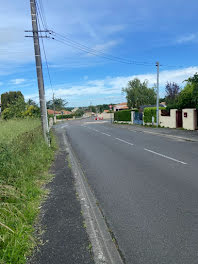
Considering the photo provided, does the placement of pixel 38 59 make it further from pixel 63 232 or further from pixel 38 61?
pixel 63 232

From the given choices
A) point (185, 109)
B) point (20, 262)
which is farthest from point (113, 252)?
point (185, 109)

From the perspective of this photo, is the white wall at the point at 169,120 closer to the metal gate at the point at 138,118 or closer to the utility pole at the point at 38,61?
the metal gate at the point at 138,118

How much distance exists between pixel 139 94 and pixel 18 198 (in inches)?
2136

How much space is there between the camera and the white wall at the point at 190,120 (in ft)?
63.2

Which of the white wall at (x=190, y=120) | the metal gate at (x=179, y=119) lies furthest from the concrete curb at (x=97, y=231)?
the metal gate at (x=179, y=119)

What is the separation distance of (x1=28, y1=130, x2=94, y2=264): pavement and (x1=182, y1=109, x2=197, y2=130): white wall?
55.0 ft

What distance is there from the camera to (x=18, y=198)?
3914 millimetres

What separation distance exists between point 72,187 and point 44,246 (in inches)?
101

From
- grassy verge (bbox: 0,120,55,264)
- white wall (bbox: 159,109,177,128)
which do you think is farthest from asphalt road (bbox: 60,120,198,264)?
white wall (bbox: 159,109,177,128)

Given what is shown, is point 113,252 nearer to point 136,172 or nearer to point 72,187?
point 72,187

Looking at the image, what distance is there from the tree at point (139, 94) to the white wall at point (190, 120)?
35806 mm

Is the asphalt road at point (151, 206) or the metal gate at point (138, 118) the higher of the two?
the metal gate at point (138, 118)

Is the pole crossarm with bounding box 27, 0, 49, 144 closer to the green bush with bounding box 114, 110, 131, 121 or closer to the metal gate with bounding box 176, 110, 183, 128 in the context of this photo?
the metal gate with bounding box 176, 110, 183, 128

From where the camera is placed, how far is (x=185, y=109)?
20.3m
